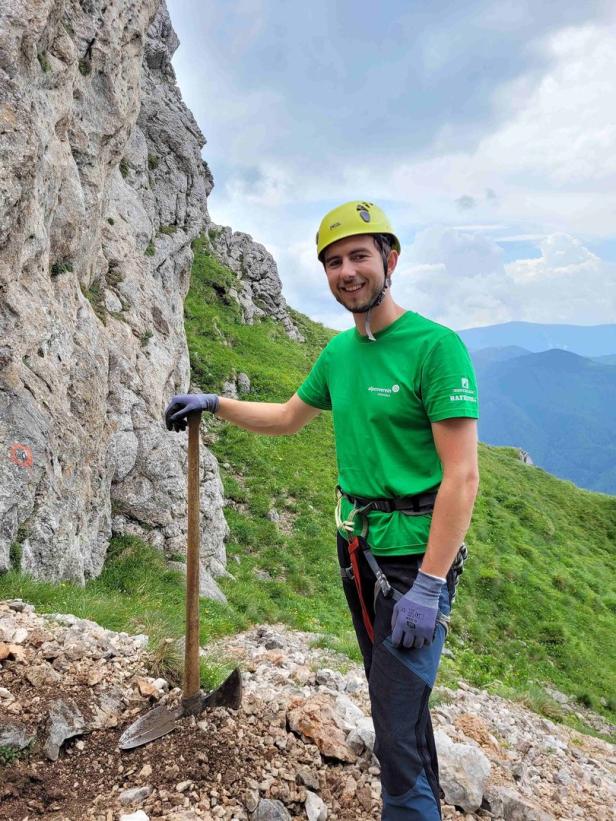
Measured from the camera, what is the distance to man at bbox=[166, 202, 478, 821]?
3.26 meters

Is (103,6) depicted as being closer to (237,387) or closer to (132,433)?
(132,433)

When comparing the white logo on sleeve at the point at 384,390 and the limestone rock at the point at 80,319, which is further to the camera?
the limestone rock at the point at 80,319

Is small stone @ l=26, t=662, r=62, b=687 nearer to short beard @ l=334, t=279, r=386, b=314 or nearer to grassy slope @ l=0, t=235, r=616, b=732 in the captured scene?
grassy slope @ l=0, t=235, r=616, b=732

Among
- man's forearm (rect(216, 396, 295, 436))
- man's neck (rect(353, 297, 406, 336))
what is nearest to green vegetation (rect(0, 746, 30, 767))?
man's forearm (rect(216, 396, 295, 436))

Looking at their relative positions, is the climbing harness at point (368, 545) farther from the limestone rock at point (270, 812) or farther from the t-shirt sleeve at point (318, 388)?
the limestone rock at point (270, 812)

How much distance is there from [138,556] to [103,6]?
1514cm

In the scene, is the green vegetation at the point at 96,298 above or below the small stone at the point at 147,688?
above

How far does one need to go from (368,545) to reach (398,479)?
0.58 metres

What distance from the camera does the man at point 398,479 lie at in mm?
3262

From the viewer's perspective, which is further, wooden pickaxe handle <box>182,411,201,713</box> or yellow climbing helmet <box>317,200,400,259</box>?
wooden pickaxe handle <box>182,411,201,713</box>

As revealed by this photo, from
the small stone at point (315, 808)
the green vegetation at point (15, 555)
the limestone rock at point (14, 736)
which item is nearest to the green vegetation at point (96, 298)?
the green vegetation at point (15, 555)

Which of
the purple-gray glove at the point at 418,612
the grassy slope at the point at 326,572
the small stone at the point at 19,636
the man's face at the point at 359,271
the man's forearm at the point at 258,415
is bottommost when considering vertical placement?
the grassy slope at the point at 326,572

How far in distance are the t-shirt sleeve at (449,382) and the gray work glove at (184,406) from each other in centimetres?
231

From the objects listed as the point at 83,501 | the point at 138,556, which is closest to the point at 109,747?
the point at 83,501
